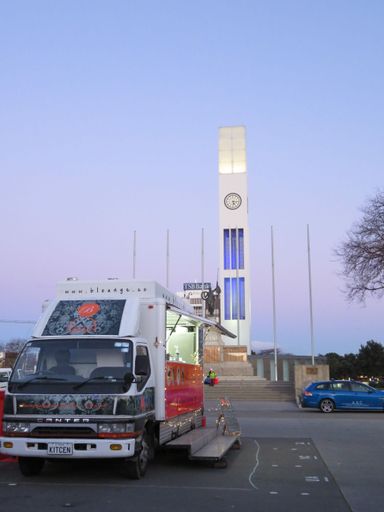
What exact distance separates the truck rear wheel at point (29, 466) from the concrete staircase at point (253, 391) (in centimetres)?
2233

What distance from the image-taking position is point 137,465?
9.13 m

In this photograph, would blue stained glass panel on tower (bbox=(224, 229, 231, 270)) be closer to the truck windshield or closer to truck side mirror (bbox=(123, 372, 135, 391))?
the truck windshield

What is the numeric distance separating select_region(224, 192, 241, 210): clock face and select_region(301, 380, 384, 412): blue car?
1654 inches

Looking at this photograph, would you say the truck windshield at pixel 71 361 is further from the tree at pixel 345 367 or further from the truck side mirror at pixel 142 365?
the tree at pixel 345 367

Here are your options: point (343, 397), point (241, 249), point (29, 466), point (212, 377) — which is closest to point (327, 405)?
point (343, 397)

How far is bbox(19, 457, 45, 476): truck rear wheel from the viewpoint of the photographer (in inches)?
368

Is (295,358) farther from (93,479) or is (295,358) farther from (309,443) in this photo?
(93,479)

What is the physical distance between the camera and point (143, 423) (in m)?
9.16

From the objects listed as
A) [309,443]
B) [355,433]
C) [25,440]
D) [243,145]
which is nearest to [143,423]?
[25,440]

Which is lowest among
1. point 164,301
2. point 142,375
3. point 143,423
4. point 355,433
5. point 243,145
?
point 355,433

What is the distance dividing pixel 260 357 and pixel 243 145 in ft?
77.4

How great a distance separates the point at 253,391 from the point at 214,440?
68.8 feet

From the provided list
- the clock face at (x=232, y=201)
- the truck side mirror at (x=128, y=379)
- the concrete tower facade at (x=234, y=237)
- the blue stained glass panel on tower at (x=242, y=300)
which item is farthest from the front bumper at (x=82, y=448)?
the clock face at (x=232, y=201)

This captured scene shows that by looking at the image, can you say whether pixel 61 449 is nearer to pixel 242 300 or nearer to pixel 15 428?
pixel 15 428
